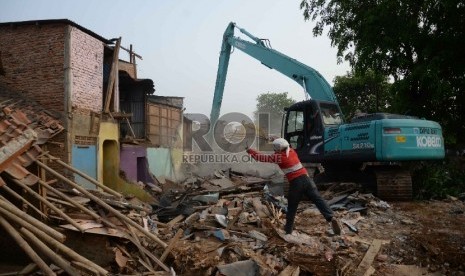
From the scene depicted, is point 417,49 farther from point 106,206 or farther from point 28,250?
point 28,250

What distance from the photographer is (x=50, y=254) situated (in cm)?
402

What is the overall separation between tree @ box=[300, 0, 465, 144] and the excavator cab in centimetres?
461

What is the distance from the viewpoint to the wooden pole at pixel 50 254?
4.02 meters

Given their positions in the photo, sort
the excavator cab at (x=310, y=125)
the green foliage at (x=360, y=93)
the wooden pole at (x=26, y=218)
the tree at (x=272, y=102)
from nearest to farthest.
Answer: the wooden pole at (x=26, y=218) < the excavator cab at (x=310, y=125) < the green foliage at (x=360, y=93) < the tree at (x=272, y=102)

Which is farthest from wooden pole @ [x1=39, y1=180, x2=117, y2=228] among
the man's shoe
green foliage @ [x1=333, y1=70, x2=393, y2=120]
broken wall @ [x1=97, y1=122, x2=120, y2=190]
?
green foliage @ [x1=333, y1=70, x2=393, y2=120]

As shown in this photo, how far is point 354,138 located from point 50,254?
741cm

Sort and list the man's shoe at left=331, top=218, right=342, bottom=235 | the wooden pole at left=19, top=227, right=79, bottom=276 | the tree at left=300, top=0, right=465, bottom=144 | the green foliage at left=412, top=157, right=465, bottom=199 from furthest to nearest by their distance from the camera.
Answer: the tree at left=300, top=0, right=465, bottom=144
the green foliage at left=412, top=157, right=465, bottom=199
the man's shoe at left=331, top=218, right=342, bottom=235
the wooden pole at left=19, top=227, right=79, bottom=276

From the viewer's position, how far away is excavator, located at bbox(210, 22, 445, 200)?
853 cm

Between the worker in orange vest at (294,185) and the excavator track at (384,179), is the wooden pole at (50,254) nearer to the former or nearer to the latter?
the worker in orange vest at (294,185)

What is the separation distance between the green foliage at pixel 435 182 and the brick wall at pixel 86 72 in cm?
1047

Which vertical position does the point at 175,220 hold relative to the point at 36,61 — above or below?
below

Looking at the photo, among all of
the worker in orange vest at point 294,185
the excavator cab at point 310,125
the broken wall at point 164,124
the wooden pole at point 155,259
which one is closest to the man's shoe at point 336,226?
the worker in orange vest at point 294,185

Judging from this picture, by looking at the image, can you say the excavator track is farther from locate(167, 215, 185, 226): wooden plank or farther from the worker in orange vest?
locate(167, 215, 185, 226): wooden plank

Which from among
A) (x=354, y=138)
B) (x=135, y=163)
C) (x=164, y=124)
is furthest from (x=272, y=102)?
(x=354, y=138)
